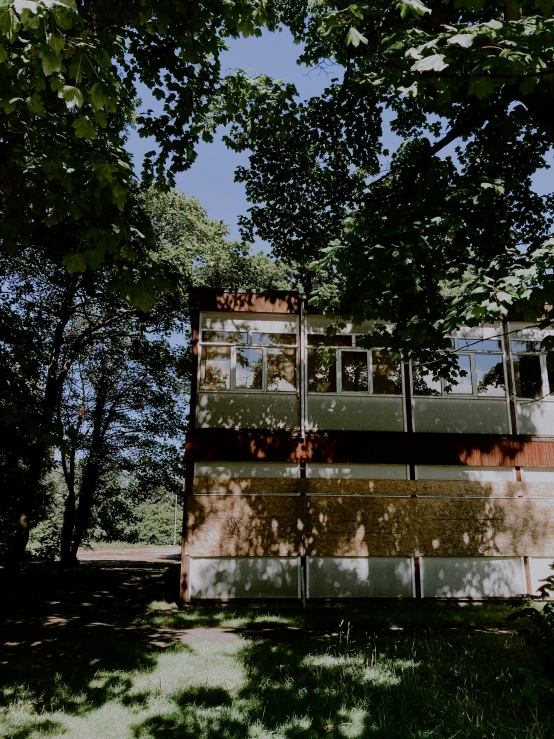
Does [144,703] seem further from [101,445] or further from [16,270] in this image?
[101,445]

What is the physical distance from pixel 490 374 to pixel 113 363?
1517cm

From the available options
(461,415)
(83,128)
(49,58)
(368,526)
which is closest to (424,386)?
(461,415)

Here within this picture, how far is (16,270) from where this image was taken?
1772 cm

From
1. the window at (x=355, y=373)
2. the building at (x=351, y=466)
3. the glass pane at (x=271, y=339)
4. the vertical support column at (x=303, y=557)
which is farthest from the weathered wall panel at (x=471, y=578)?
the glass pane at (x=271, y=339)

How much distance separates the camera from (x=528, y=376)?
1448 centimetres

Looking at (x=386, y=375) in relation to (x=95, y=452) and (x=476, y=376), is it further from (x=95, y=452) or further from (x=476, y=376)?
(x=95, y=452)

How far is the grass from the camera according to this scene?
4.77 m

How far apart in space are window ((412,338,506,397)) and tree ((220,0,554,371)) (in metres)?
3.69

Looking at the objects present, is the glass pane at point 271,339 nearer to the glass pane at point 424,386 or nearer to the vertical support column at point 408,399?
the vertical support column at point 408,399

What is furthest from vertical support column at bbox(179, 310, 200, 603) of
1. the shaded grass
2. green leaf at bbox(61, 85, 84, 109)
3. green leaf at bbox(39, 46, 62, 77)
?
green leaf at bbox(39, 46, 62, 77)

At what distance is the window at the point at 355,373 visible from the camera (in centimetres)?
1399

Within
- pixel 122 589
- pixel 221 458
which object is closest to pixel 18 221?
pixel 221 458

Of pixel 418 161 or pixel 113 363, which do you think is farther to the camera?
pixel 113 363

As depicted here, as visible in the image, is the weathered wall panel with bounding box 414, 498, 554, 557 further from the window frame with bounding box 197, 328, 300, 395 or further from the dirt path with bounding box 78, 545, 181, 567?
the dirt path with bounding box 78, 545, 181, 567
